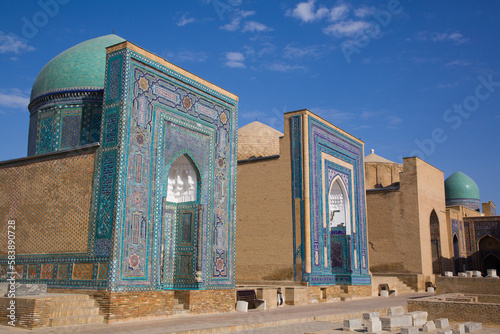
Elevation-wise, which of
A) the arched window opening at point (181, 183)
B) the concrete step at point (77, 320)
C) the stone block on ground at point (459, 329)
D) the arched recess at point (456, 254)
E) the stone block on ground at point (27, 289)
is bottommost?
the stone block on ground at point (459, 329)

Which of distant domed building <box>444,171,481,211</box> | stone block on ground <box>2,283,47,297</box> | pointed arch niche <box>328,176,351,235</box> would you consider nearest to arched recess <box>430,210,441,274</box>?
pointed arch niche <box>328,176,351,235</box>

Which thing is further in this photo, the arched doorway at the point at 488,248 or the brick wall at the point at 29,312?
the arched doorway at the point at 488,248

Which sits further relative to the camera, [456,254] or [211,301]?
[456,254]

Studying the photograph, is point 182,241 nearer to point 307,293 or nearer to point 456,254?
point 307,293

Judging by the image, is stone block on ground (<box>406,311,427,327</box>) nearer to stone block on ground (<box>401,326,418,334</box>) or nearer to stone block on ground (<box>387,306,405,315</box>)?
stone block on ground (<box>387,306,405,315</box>)

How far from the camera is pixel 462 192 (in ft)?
102

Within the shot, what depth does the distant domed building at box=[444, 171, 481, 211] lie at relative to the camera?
3088 centimetres

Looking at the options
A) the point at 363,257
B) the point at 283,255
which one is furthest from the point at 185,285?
the point at 363,257

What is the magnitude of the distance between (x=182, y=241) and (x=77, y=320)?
3.13 meters

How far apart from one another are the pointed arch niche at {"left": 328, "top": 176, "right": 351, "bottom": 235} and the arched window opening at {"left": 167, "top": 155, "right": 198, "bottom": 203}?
21.2 ft

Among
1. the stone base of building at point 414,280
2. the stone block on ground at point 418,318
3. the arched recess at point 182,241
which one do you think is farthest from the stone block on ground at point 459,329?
the stone base of building at point 414,280

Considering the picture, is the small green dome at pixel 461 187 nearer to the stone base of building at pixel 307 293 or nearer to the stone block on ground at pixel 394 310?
the stone base of building at pixel 307 293

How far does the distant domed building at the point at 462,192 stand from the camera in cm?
3088

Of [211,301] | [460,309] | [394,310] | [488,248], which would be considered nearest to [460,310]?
[460,309]
